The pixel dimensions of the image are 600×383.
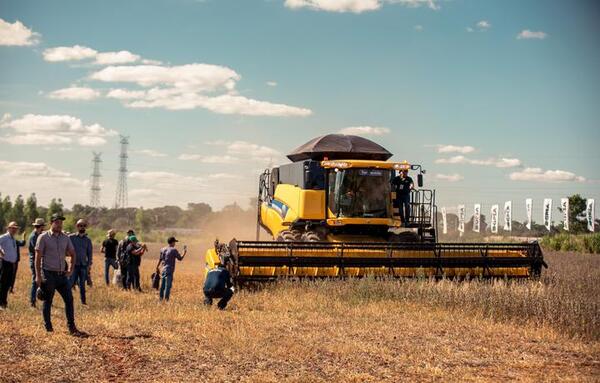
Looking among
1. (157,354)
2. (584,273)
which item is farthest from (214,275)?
(584,273)

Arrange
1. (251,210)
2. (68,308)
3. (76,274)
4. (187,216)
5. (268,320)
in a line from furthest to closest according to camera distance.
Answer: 1. (187,216)
2. (251,210)
3. (76,274)
4. (268,320)
5. (68,308)

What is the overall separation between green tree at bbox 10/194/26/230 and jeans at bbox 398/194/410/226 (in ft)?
258

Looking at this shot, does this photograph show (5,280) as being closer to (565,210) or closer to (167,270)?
(167,270)

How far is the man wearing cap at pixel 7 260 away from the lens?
47.9ft

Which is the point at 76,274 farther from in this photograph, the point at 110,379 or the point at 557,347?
the point at 557,347

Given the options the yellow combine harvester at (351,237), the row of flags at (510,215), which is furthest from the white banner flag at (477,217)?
the yellow combine harvester at (351,237)

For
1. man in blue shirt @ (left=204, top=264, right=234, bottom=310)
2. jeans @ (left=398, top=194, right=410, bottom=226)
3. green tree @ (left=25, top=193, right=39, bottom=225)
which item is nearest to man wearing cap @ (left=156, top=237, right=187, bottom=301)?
man in blue shirt @ (left=204, top=264, right=234, bottom=310)

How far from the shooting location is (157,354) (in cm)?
970

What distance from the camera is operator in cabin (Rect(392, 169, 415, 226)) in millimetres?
18812

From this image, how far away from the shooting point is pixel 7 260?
14.8 meters

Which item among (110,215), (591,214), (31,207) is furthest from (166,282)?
(110,215)

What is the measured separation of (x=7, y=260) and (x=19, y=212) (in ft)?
266

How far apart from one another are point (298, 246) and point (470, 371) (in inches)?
322

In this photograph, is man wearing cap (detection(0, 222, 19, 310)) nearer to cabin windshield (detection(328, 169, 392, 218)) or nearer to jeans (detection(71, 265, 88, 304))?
jeans (detection(71, 265, 88, 304))
